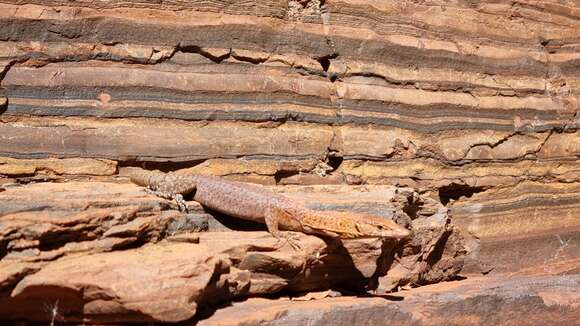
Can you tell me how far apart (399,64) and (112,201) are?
176 inches

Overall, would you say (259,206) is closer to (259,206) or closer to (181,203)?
(259,206)

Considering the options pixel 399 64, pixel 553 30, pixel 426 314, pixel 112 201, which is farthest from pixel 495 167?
pixel 112 201

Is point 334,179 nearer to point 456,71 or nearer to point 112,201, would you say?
point 456,71

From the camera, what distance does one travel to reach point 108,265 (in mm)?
5223

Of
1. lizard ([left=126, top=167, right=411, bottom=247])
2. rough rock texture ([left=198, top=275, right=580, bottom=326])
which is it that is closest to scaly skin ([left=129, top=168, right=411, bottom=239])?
lizard ([left=126, top=167, right=411, bottom=247])

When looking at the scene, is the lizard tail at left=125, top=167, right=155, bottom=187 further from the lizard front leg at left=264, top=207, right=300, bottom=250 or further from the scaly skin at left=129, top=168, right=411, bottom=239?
the lizard front leg at left=264, top=207, right=300, bottom=250

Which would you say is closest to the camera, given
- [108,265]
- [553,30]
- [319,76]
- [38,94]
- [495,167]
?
[108,265]

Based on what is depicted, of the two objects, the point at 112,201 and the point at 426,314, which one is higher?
the point at 112,201

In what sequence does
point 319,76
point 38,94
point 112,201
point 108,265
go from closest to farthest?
point 108,265 < point 112,201 < point 38,94 < point 319,76

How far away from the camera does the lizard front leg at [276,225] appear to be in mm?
6648

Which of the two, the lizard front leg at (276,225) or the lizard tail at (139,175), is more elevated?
the lizard tail at (139,175)

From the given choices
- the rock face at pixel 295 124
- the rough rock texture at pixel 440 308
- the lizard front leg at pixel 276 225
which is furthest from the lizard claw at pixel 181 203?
the rough rock texture at pixel 440 308

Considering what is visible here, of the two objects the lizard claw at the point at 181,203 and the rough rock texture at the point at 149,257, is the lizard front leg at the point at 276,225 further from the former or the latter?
the lizard claw at the point at 181,203

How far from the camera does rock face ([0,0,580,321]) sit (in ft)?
19.4
